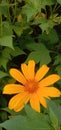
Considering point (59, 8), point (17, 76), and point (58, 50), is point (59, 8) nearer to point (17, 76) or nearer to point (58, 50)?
point (58, 50)

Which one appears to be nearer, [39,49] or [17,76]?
[17,76]

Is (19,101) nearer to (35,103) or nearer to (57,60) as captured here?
(35,103)

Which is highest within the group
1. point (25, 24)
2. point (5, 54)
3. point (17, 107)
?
point (25, 24)

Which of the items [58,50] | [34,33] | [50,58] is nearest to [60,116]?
[50,58]

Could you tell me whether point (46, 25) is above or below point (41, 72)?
above

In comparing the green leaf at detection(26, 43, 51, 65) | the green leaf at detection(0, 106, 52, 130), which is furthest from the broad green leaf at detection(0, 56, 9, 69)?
the green leaf at detection(0, 106, 52, 130)

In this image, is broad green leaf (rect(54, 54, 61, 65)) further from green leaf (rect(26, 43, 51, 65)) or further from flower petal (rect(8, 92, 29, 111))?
flower petal (rect(8, 92, 29, 111))

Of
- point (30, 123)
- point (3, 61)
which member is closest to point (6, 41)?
point (3, 61)
